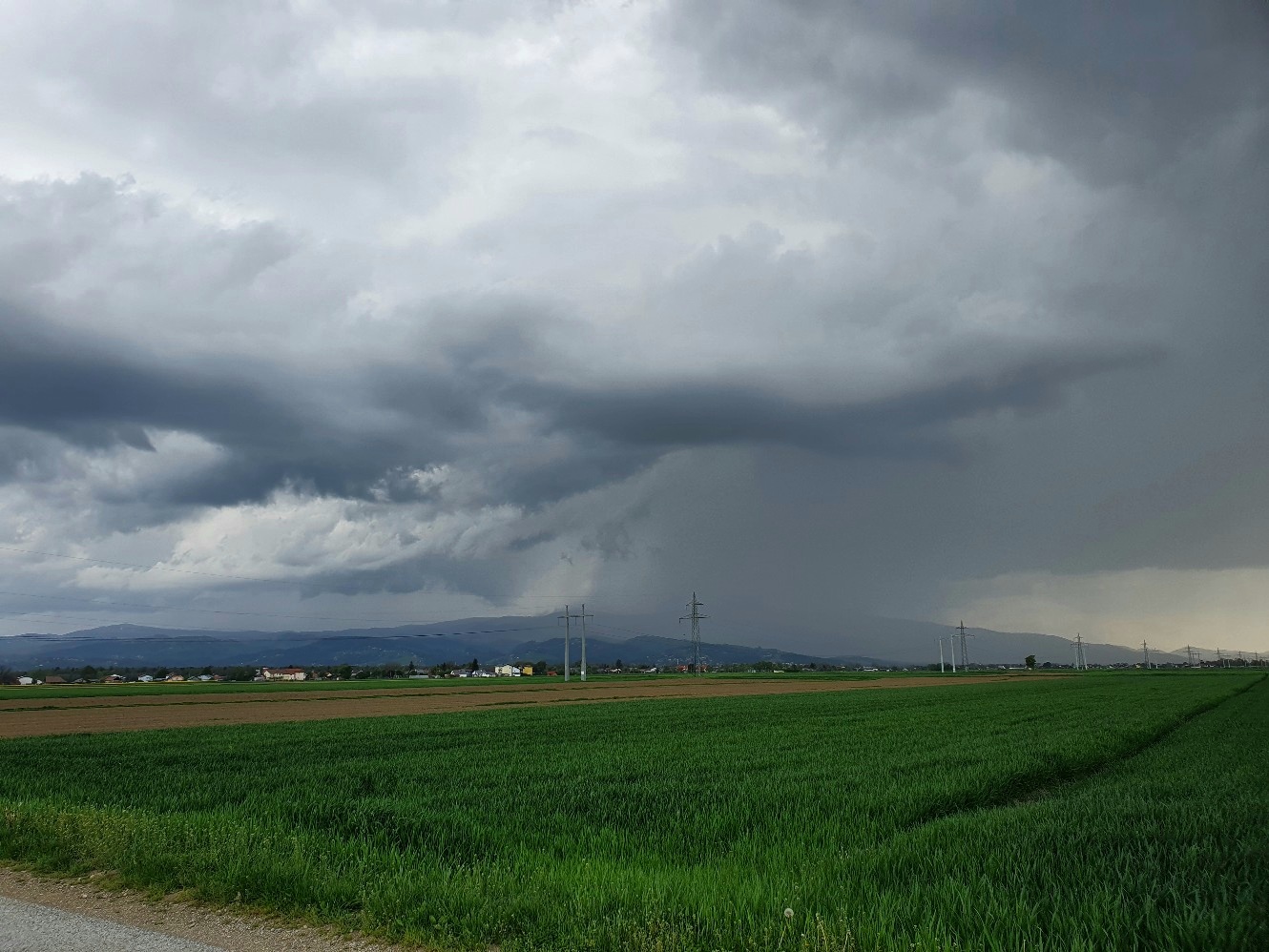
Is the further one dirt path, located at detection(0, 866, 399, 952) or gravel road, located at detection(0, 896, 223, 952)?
dirt path, located at detection(0, 866, 399, 952)

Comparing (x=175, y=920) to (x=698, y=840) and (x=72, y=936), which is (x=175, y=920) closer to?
(x=72, y=936)

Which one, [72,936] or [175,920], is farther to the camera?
[175,920]

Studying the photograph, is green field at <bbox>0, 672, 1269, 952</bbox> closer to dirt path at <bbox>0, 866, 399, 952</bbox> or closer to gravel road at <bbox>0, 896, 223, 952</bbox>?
dirt path at <bbox>0, 866, 399, 952</bbox>

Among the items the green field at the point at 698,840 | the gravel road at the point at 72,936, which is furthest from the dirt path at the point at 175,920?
the green field at the point at 698,840

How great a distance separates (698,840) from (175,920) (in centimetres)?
685

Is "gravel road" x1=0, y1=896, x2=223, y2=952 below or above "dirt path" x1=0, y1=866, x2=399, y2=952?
above

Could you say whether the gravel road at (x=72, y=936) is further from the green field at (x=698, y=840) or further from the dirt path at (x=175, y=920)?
the green field at (x=698, y=840)

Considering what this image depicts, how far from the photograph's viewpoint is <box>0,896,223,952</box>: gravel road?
7746 mm

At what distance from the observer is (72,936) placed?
8148mm

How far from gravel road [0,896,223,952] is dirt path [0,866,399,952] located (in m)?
0.04

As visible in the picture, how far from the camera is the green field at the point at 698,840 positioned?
774 cm

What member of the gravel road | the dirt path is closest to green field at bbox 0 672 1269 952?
the dirt path

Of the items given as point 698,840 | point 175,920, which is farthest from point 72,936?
point 698,840

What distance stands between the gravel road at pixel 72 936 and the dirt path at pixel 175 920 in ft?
0.13
